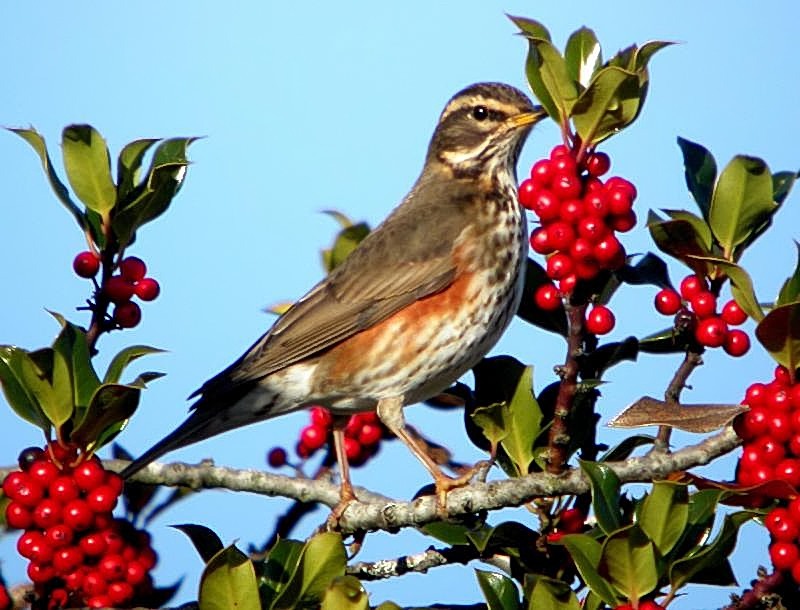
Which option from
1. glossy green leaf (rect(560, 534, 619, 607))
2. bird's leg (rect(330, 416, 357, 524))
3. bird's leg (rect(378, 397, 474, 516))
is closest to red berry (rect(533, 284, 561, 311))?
bird's leg (rect(378, 397, 474, 516))

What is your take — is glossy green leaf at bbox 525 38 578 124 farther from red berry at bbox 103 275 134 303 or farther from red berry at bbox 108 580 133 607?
red berry at bbox 108 580 133 607

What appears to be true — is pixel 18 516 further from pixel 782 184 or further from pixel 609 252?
pixel 782 184

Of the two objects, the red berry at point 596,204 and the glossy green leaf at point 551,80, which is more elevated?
the glossy green leaf at point 551,80

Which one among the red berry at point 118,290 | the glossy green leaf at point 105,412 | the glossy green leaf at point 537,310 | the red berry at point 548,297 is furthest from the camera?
the glossy green leaf at point 537,310

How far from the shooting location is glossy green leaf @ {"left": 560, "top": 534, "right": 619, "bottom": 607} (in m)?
2.98

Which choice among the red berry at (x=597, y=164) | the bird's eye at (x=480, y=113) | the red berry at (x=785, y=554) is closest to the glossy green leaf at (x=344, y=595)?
the red berry at (x=785, y=554)

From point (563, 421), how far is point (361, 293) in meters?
2.11

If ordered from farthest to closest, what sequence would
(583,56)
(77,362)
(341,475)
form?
(341,475)
(583,56)
(77,362)

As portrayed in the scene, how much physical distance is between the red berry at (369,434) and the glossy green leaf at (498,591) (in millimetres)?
2119

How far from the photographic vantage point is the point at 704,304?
3.40m

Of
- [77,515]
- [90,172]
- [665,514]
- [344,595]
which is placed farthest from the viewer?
[90,172]

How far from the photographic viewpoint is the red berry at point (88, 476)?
10.9 feet

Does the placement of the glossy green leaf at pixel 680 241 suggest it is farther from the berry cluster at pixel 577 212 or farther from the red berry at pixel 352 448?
the red berry at pixel 352 448

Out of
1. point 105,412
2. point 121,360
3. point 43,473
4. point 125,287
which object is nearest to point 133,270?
point 125,287
